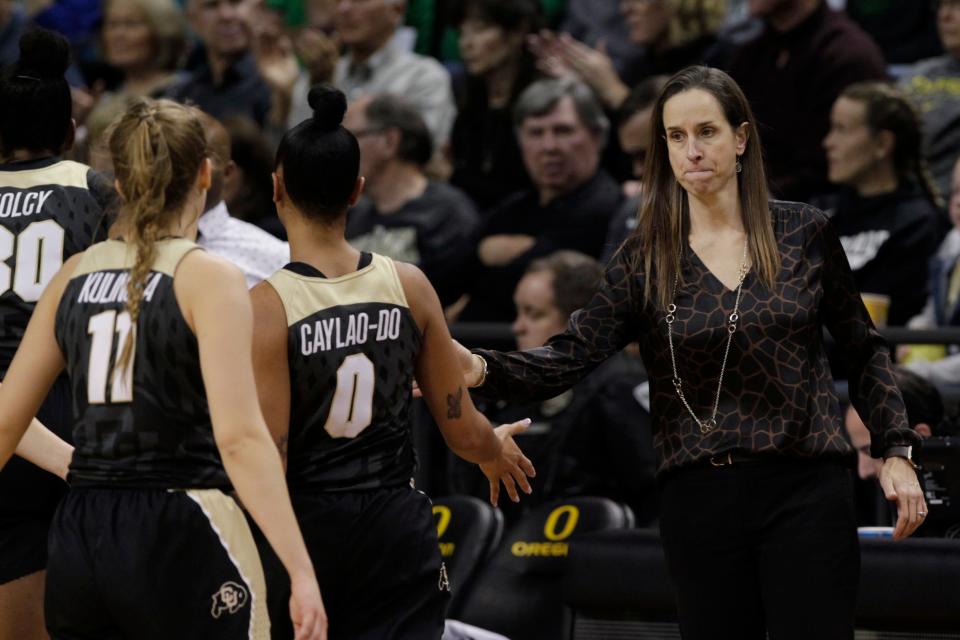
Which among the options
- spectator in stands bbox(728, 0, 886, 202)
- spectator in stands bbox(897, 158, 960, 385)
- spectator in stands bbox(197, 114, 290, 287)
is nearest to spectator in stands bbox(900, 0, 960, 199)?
spectator in stands bbox(728, 0, 886, 202)

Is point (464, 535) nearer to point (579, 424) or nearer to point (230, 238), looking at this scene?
point (579, 424)

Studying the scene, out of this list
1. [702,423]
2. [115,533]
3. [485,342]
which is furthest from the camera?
[485,342]

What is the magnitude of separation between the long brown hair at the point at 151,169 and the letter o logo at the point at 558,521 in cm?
285

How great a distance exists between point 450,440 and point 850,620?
1068 millimetres

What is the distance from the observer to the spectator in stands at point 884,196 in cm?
698

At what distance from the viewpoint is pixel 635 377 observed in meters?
6.50

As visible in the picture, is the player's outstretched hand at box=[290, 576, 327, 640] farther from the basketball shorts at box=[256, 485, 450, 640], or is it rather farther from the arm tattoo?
the arm tattoo

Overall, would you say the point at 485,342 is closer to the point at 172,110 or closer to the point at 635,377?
the point at 635,377

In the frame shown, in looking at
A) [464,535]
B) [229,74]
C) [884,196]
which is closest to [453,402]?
[464,535]

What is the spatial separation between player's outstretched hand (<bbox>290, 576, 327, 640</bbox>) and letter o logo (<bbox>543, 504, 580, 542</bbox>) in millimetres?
2798

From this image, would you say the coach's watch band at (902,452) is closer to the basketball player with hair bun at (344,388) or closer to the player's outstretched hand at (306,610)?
the basketball player with hair bun at (344,388)

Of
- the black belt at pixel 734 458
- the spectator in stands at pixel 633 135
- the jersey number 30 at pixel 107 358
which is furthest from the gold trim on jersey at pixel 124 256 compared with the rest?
the spectator in stands at pixel 633 135

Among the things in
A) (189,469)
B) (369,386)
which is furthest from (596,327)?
(189,469)

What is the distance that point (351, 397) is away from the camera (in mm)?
3727
